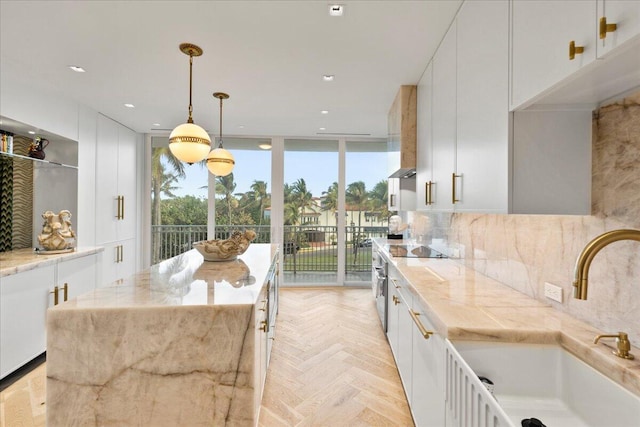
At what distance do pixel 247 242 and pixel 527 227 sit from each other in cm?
198

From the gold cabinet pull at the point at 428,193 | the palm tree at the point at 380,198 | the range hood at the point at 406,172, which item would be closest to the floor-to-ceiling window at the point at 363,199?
the palm tree at the point at 380,198

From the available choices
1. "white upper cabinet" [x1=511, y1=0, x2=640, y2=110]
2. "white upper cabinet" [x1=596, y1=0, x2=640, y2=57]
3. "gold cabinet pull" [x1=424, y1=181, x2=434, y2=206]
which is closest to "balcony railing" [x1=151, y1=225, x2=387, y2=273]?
"gold cabinet pull" [x1=424, y1=181, x2=434, y2=206]

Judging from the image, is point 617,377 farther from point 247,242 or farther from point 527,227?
point 247,242

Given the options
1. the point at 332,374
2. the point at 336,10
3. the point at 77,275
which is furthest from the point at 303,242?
the point at 336,10

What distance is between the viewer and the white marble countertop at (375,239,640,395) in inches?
37.5

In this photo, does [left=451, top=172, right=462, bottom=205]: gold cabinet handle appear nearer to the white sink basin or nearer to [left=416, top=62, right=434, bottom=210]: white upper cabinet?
[left=416, top=62, right=434, bottom=210]: white upper cabinet

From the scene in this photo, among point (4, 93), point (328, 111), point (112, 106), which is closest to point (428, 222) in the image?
point (328, 111)

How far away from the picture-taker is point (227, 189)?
16.9 feet

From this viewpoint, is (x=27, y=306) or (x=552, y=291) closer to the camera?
(x=552, y=291)

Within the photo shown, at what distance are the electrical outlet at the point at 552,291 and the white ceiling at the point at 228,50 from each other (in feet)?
5.54

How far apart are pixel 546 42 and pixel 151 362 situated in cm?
203

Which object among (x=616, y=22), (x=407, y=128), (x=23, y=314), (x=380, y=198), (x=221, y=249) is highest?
(x=407, y=128)

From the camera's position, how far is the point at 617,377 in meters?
0.89

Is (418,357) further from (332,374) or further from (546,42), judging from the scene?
(546,42)
